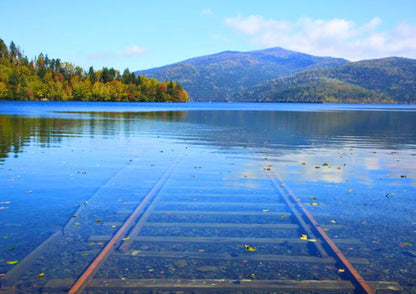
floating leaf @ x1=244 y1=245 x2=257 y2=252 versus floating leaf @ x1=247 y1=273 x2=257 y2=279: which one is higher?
floating leaf @ x1=244 y1=245 x2=257 y2=252

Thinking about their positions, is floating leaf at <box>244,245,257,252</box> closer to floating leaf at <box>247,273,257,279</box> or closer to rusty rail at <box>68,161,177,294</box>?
floating leaf at <box>247,273,257,279</box>

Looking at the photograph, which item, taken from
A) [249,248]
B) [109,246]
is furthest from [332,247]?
[109,246]

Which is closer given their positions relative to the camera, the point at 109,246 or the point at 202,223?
the point at 109,246

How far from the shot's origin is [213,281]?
778 centimetres

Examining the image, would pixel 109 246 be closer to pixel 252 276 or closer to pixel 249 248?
pixel 249 248

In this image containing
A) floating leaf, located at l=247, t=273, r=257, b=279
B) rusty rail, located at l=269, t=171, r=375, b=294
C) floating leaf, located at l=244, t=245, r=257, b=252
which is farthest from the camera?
floating leaf, located at l=244, t=245, r=257, b=252

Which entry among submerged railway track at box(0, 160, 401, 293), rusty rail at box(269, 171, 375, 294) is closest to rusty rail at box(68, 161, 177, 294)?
submerged railway track at box(0, 160, 401, 293)

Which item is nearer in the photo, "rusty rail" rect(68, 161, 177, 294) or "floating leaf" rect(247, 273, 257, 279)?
"rusty rail" rect(68, 161, 177, 294)

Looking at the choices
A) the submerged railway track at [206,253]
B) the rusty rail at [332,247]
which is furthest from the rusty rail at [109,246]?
the rusty rail at [332,247]

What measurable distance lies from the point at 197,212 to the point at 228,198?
91.2 inches

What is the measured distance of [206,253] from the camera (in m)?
9.21

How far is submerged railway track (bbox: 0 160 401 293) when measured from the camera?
7.62 meters

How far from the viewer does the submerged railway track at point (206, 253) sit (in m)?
7.62

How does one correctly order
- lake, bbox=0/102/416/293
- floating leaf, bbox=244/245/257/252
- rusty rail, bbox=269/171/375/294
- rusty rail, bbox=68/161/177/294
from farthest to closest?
floating leaf, bbox=244/245/257/252
lake, bbox=0/102/416/293
rusty rail, bbox=269/171/375/294
rusty rail, bbox=68/161/177/294
